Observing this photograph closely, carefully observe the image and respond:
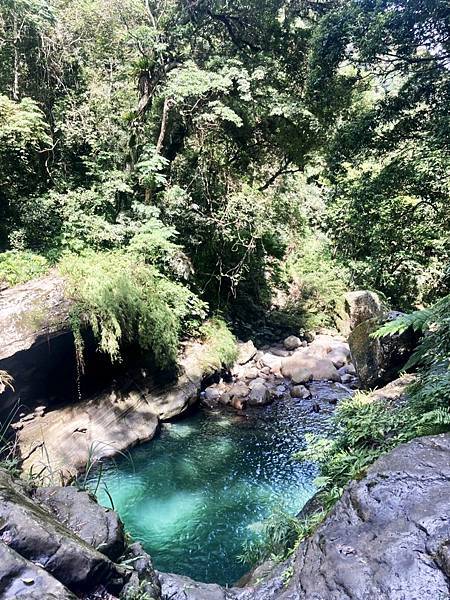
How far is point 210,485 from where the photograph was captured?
5.92m

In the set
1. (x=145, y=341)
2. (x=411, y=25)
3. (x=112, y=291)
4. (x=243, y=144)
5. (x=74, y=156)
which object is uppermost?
(x=411, y=25)

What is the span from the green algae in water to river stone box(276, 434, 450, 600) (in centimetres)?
163

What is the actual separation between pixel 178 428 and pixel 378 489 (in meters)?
5.39

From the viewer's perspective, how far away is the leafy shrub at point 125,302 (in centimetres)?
656

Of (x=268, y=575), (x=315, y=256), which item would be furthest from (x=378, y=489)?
(x=315, y=256)

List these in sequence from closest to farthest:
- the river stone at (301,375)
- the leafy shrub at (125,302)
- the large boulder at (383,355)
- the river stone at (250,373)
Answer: the leafy shrub at (125,302)
the large boulder at (383,355)
the river stone at (301,375)
the river stone at (250,373)

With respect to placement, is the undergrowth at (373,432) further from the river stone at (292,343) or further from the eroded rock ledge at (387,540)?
the river stone at (292,343)

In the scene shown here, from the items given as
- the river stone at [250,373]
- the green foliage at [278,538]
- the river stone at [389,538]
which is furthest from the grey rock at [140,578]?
the river stone at [250,373]

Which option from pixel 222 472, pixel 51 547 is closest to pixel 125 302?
pixel 222 472

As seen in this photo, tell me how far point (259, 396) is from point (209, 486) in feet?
9.17

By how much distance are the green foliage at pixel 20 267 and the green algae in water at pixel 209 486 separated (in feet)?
10.5

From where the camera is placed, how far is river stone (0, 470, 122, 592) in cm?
213

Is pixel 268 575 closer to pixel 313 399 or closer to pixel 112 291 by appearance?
pixel 112 291

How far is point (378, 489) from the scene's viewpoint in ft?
8.13
